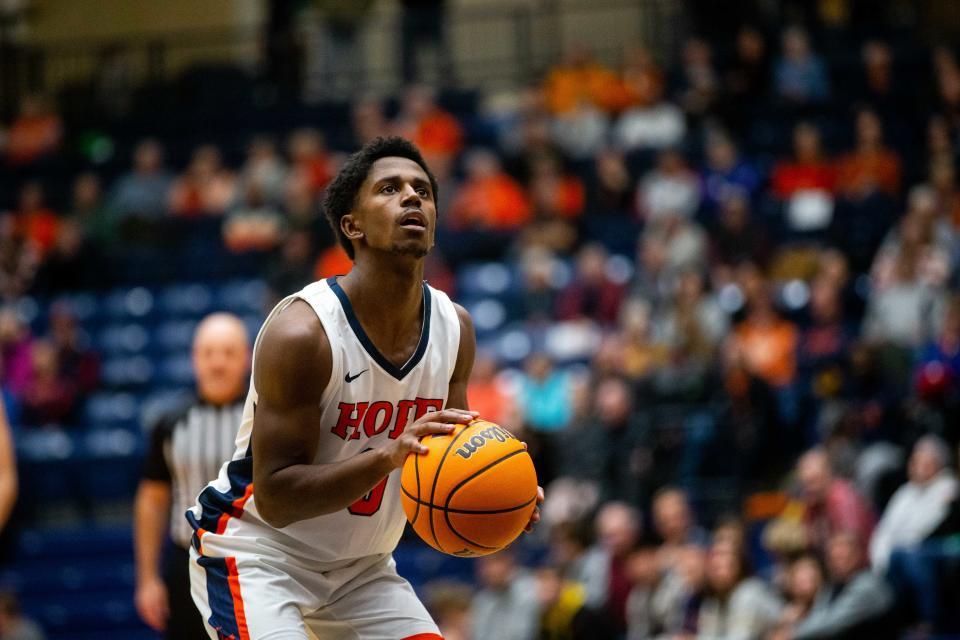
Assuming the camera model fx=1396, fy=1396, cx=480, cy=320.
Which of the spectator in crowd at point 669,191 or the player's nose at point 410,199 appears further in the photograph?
the spectator in crowd at point 669,191

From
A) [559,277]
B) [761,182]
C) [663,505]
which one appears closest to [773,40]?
[761,182]

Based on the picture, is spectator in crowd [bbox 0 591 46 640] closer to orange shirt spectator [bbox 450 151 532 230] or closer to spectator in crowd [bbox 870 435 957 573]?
orange shirt spectator [bbox 450 151 532 230]

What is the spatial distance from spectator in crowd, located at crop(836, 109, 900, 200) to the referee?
7.95m

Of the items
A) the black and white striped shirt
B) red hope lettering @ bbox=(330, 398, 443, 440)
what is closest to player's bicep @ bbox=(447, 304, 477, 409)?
red hope lettering @ bbox=(330, 398, 443, 440)

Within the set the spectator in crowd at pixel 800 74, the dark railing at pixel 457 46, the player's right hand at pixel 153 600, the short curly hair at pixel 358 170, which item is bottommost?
the player's right hand at pixel 153 600

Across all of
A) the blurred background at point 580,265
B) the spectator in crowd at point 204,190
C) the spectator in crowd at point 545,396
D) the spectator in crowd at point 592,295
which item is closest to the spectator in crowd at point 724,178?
the blurred background at point 580,265

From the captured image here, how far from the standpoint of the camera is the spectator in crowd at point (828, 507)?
8367 millimetres

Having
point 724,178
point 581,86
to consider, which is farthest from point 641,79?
point 724,178

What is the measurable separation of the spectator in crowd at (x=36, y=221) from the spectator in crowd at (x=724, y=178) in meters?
7.16

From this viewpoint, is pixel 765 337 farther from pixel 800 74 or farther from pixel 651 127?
pixel 800 74

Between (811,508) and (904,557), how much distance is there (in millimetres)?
804

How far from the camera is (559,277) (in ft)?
41.9

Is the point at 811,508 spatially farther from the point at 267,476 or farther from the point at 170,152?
the point at 170,152

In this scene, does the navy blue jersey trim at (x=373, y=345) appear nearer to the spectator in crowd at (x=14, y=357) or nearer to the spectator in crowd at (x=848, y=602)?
the spectator in crowd at (x=848, y=602)
